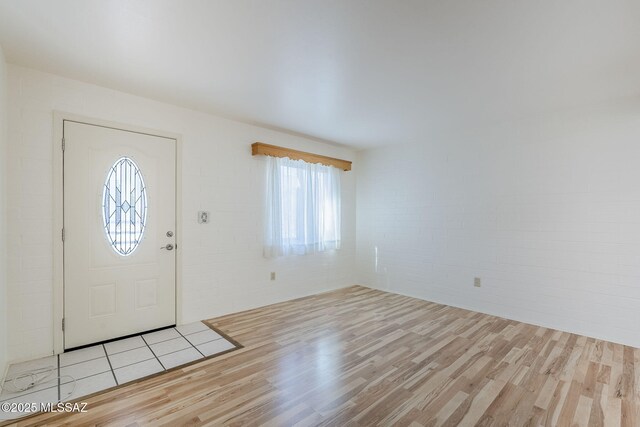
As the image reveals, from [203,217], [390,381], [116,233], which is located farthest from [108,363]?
[390,381]

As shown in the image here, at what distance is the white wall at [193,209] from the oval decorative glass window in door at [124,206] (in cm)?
42

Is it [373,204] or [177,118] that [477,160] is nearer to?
[373,204]

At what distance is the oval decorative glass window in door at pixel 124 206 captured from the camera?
295 cm

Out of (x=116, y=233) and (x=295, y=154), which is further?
(x=295, y=154)

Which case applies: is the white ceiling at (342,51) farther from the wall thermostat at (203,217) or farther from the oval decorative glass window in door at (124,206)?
the wall thermostat at (203,217)

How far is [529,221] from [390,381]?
2.68 meters

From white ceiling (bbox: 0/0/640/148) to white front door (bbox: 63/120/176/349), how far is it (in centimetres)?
60

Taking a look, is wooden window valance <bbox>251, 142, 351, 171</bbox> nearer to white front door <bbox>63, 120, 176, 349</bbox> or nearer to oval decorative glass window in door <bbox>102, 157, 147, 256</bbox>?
white front door <bbox>63, 120, 176, 349</bbox>

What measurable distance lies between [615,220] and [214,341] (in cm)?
432

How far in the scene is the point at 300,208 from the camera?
4.48 metres

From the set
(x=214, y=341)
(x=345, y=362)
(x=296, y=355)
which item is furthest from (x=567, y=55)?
(x=214, y=341)

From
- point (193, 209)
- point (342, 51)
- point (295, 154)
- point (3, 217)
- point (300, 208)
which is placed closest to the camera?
point (342, 51)

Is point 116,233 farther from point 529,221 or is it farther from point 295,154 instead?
point 529,221

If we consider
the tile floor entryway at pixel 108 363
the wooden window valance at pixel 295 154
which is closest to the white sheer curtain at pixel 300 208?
the wooden window valance at pixel 295 154
